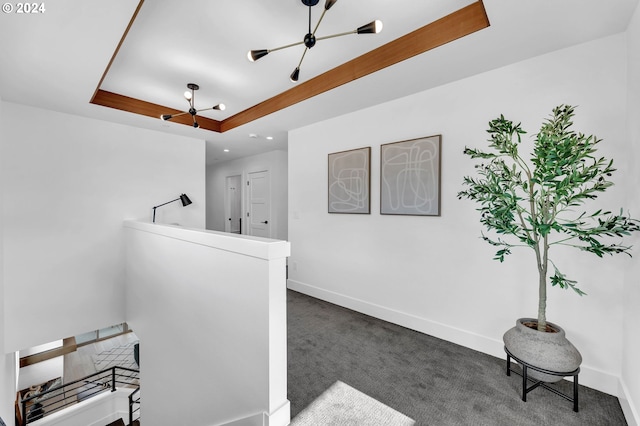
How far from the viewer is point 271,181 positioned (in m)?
5.52

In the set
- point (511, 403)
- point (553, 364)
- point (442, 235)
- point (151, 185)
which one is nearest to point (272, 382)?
point (511, 403)

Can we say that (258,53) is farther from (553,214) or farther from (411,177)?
(553,214)

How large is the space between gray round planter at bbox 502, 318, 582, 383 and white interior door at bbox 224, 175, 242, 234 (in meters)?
5.81

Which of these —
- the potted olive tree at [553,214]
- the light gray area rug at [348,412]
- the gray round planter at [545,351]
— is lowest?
the light gray area rug at [348,412]

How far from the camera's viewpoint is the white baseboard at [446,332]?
172 centimetres

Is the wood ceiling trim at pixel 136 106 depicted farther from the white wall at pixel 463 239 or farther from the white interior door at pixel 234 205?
the white interior door at pixel 234 205

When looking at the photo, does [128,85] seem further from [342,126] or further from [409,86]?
[409,86]

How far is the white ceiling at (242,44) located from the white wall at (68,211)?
429 mm

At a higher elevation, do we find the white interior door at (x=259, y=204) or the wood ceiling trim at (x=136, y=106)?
the wood ceiling trim at (x=136, y=106)

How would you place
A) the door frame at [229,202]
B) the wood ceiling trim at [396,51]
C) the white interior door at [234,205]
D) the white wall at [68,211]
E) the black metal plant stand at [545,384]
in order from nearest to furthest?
the black metal plant stand at [545,384]
the wood ceiling trim at [396,51]
the white wall at [68,211]
the door frame at [229,202]
the white interior door at [234,205]

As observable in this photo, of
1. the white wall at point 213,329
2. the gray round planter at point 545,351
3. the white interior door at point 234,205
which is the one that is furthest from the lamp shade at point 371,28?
the white interior door at point 234,205

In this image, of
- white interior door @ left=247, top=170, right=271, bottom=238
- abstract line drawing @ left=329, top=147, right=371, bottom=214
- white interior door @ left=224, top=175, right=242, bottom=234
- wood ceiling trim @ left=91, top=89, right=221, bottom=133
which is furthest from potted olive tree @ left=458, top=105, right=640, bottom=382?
white interior door @ left=224, top=175, right=242, bottom=234

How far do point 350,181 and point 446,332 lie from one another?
1803 millimetres

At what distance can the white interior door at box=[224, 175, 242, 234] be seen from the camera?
654 cm
